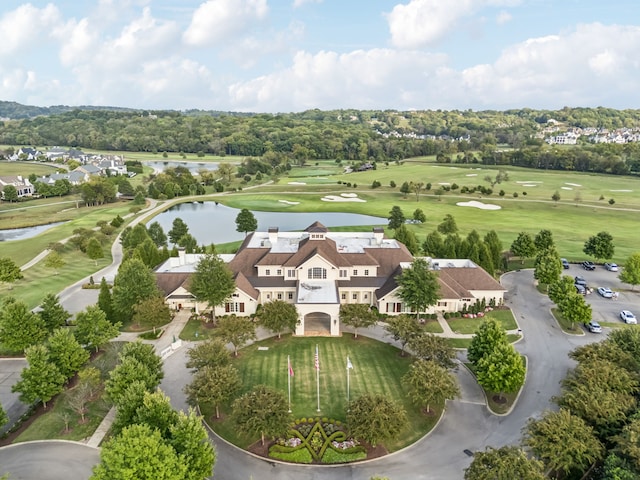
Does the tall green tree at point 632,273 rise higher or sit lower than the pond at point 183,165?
lower

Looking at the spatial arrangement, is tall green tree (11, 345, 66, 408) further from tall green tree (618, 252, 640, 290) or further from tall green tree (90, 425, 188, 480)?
tall green tree (618, 252, 640, 290)

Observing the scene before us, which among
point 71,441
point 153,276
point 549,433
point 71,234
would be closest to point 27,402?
point 71,441

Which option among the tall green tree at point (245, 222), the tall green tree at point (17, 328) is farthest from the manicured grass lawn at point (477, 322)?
the tall green tree at point (245, 222)

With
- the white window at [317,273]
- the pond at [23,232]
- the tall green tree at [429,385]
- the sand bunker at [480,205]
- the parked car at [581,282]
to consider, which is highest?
the white window at [317,273]

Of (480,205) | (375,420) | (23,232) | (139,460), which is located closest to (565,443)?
(375,420)

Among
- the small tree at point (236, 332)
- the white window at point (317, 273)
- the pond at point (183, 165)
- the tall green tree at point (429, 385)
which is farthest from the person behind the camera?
the pond at point (183, 165)

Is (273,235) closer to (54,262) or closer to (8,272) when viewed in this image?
(54,262)

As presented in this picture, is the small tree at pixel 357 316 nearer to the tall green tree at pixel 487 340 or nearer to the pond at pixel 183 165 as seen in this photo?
the tall green tree at pixel 487 340

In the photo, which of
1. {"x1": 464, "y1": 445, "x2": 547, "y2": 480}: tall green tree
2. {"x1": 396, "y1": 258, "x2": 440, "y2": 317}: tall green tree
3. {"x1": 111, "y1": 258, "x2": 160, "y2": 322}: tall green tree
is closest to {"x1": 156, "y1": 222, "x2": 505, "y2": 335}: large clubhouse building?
{"x1": 396, "y1": 258, "x2": 440, "y2": 317}: tall green tree
